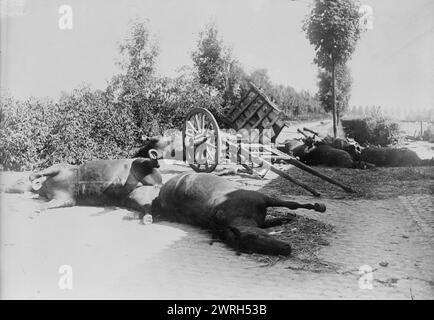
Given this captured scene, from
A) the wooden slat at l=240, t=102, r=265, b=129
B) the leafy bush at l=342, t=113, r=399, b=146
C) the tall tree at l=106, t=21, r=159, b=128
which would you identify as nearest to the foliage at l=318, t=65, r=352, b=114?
the leafy bush at l=342, t=113, r=399, b=146

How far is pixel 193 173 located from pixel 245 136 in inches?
123

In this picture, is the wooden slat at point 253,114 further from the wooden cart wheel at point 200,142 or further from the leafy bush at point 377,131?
the leafy bush at point 377,131

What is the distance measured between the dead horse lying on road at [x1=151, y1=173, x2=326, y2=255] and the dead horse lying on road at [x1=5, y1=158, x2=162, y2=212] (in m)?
0.68

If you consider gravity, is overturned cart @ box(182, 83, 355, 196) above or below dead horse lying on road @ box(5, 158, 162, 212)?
above

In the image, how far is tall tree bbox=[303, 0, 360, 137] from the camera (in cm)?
1067

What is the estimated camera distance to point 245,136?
8883mm

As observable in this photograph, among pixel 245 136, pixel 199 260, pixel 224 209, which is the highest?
pixel 245 136

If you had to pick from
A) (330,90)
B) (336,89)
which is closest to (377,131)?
(330,90)

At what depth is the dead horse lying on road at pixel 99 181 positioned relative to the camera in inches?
259

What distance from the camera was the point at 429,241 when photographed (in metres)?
4.83

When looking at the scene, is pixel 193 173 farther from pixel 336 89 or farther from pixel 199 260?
pixel 336 89

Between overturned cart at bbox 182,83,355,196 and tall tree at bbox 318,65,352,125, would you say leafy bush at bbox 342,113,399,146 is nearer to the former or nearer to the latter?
tall tree at bbox 318,65,352,125

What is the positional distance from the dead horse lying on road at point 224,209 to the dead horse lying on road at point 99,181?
0.68 m

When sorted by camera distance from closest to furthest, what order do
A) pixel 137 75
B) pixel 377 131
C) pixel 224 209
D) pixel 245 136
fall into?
1. pixel 224 209
2. pixel 245 136
3. pixel 137 75
4. pixel 377 131
